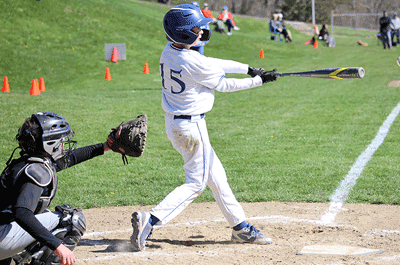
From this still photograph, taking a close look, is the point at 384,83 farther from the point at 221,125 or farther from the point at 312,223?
the point at 312,223

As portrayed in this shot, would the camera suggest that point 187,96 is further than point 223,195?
No

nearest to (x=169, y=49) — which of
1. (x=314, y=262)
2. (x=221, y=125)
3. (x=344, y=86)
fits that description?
Answer: (x=314, y=262)

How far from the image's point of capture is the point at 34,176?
3326 millimetres

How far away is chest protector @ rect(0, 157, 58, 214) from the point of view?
11.0 feet

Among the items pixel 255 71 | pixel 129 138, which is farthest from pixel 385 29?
pixel 129 138

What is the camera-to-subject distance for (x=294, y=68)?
2078 cm

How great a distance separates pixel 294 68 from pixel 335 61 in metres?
2.74

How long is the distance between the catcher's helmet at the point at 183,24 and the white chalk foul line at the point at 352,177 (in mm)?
2738

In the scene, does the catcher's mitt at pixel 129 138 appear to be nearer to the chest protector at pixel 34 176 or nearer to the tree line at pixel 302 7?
the chest protector at pixel 34 176

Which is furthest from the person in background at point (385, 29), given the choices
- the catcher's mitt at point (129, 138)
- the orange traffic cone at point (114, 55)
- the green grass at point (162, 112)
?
the catcher's mitt at point (129, 138)

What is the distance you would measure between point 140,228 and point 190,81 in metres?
1.47

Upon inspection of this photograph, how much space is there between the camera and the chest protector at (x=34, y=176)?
3.34m

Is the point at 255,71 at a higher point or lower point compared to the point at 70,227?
higher

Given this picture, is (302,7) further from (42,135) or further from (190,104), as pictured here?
(42,135)
